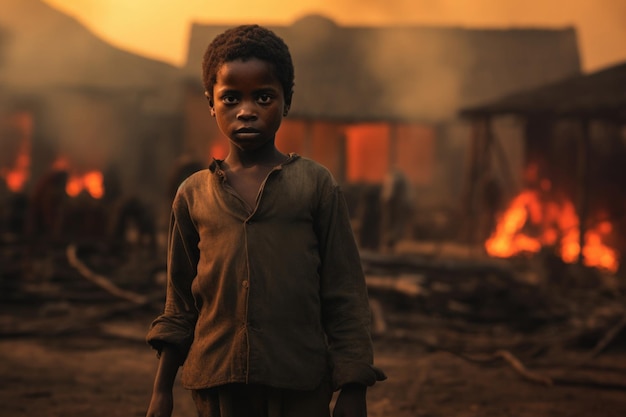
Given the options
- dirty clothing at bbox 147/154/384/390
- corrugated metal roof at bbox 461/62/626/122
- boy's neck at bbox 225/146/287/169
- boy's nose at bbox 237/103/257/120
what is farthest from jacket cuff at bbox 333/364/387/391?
corrugated metal roof at bbox 461/62/626/122

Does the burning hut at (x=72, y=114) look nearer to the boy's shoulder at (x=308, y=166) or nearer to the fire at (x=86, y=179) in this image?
the fire at (x=86, y=179)

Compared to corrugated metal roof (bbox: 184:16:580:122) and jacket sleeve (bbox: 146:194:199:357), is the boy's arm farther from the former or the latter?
corrugated metal roof (bbox: 184:16:580:122)

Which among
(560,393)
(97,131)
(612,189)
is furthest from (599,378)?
(97,131)

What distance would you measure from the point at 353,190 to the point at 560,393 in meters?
16.9

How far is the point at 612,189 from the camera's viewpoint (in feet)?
54.4

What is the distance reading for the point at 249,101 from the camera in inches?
95.3

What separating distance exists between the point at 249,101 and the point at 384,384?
4399 mm

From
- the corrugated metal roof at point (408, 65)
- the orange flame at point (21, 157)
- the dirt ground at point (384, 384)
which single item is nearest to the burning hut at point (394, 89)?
the corrugated metal roof at point (408, 65)

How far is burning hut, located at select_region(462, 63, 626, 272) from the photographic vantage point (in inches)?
584

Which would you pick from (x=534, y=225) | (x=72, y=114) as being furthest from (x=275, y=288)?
(x=72, y=114)

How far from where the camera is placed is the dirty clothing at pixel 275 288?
7.82 ft

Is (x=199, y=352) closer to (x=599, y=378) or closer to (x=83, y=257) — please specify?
(x=599, y=378)

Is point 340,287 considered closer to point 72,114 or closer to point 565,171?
point 565,171

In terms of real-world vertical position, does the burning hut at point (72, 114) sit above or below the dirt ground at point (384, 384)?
above
